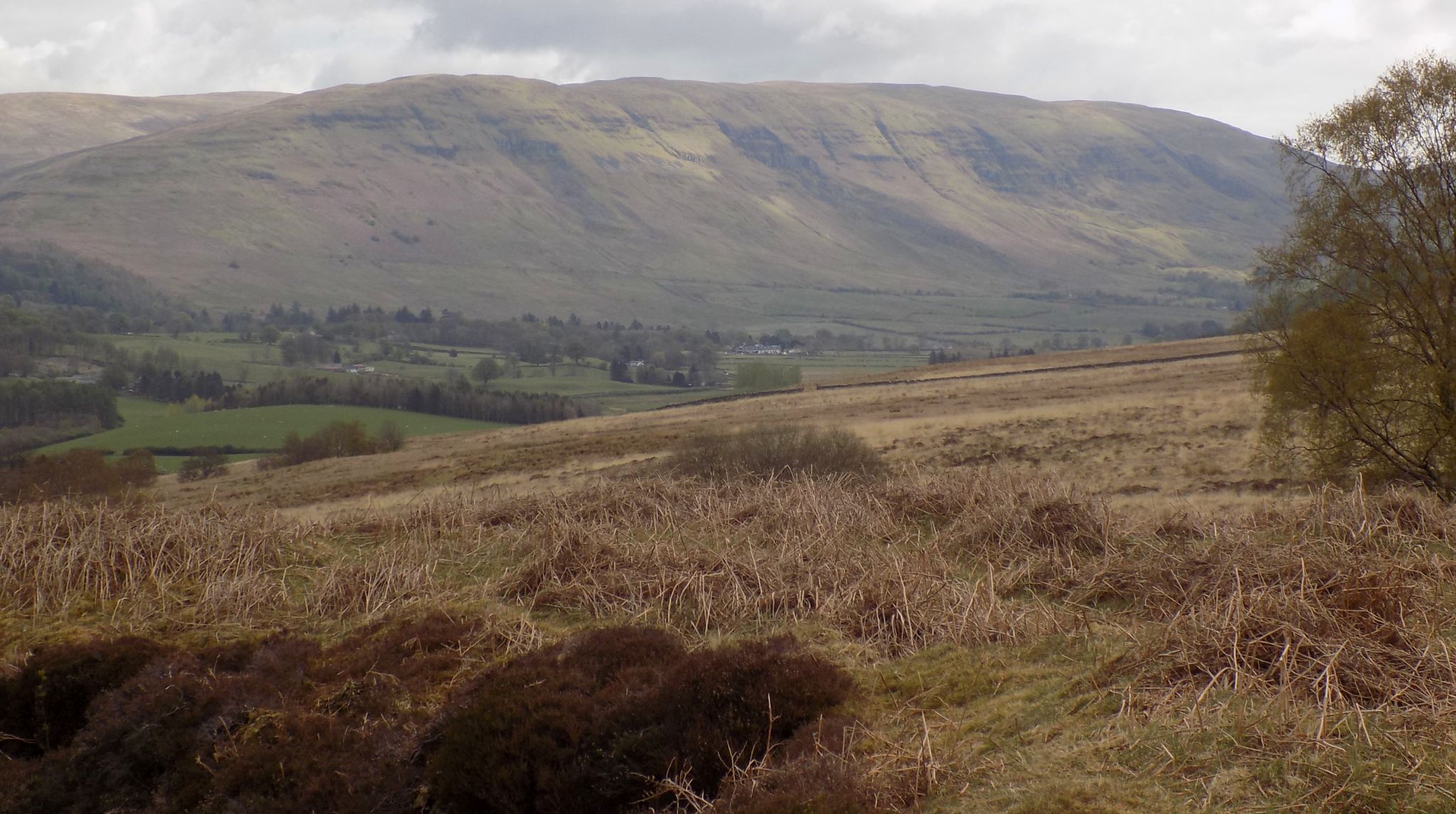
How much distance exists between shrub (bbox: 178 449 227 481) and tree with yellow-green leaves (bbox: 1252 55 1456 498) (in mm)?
38756

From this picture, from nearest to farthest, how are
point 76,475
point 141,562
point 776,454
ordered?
point 141,562
point 776,454
point 76,475

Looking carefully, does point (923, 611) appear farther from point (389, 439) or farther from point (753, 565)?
point (389, 439)

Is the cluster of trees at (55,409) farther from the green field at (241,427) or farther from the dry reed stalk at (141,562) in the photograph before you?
the dry reed stalk at (141,562)

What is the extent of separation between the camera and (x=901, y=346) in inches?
6181

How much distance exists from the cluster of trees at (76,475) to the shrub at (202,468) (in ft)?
17.1

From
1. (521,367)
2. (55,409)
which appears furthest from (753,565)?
(521,367)

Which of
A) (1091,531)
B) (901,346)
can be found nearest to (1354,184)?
(1091,531)

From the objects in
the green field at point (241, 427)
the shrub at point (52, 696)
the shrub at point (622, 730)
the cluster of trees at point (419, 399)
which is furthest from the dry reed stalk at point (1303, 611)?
the cluster of trees at point (419, 399)

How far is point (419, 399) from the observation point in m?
75.7

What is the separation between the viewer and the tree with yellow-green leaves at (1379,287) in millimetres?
16906

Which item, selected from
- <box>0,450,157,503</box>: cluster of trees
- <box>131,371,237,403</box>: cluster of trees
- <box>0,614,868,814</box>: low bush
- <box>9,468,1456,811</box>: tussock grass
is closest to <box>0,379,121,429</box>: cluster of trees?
<box>131,371,237,403</box>: cluster of trees

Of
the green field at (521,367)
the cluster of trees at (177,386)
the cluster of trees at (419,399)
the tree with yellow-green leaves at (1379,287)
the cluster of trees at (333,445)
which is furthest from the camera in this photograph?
the green field at (521,367)

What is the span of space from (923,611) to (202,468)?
4493 centimetres

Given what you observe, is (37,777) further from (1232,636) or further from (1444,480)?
(1444,480)
